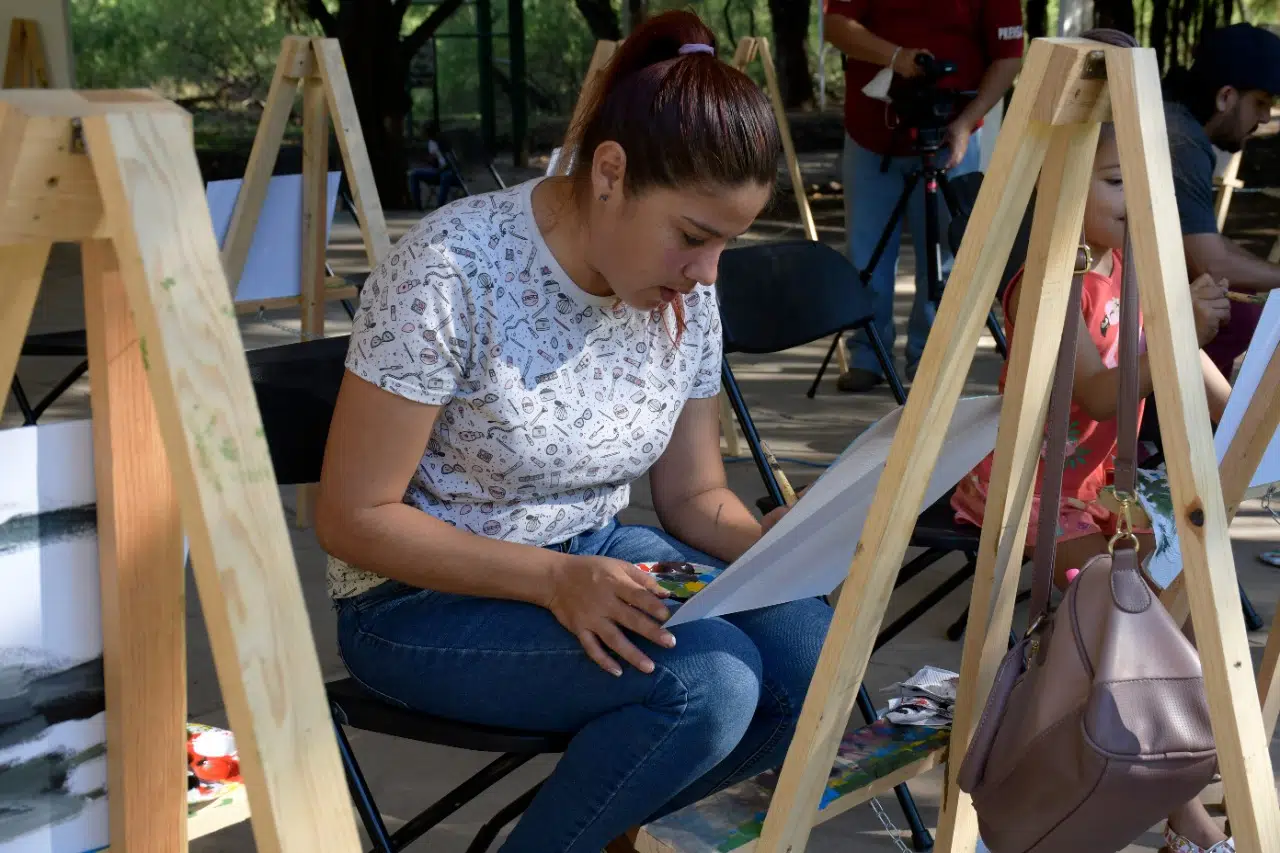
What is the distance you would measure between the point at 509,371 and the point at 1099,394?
103 centimetres

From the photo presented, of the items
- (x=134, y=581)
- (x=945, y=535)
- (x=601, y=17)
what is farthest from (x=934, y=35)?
(x=601, y=17)

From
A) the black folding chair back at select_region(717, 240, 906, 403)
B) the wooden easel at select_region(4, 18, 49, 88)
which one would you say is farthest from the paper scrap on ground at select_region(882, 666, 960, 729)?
the wooden easel at select_region(4, 18, 49, 88)

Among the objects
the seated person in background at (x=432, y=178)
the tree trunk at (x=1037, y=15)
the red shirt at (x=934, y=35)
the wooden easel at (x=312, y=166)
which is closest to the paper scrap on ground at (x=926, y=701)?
the wooden easel at (x=312, y=166)

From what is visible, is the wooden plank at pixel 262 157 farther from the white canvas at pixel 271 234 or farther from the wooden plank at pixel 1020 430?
the wooden plank at pixel 1020 430

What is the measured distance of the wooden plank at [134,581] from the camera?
1116 mm

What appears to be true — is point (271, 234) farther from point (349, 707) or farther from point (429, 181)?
point (429, 181)

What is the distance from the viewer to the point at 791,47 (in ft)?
47.6

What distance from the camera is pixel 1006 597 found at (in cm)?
169

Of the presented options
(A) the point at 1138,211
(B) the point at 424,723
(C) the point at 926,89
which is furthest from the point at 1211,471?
(C) the point at 926,89

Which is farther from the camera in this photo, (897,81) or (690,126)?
(897,81)

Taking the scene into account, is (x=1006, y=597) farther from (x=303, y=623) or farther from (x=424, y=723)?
(x=303, y=623)

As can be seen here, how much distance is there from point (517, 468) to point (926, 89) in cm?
304

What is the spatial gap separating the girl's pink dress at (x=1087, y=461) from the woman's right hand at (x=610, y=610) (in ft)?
3.19

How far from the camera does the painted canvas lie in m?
1.14
